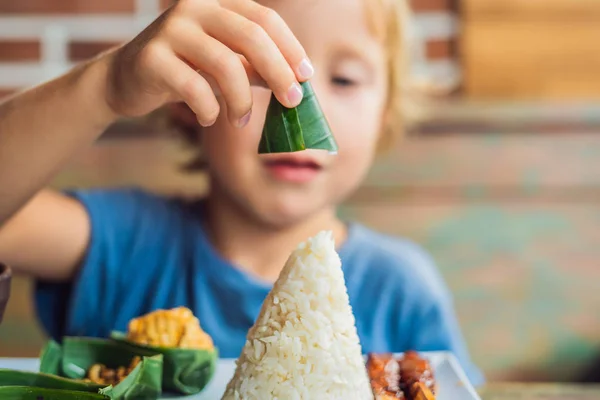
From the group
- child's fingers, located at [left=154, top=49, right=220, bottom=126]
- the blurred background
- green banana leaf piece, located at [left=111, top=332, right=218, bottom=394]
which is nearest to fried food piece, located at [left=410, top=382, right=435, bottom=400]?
green banana leaf piece, located at [left=111, top=332, right=218, bottom=394]

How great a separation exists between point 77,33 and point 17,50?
0.17 metres

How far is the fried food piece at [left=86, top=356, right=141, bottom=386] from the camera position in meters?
0.65

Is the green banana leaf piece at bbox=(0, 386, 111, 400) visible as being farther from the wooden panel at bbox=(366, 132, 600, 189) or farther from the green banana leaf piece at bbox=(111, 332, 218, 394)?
the wooden panel at bbox=(366, 132, 600, 189)

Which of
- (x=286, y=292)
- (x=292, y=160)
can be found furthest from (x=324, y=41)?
(x=286, y=292)

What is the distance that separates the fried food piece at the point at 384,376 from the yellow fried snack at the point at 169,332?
7.0 inches

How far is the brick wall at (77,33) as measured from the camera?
1.76 metres

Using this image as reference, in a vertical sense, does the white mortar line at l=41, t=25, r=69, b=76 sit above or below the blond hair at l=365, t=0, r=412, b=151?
above

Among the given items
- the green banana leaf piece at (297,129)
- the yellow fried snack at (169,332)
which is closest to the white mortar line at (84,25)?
→ the yellow fried snack at (169,332)

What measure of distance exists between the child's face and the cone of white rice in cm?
33

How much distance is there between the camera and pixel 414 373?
62 centimetres

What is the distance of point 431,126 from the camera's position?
1492mm

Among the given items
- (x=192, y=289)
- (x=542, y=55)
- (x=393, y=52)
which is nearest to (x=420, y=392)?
(x=192, y=289)

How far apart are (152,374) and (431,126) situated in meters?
1.04

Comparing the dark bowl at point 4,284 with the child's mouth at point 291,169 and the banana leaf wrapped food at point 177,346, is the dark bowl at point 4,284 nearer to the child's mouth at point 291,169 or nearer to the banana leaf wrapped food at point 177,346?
the banana leaf wrapped food at point 177,346
